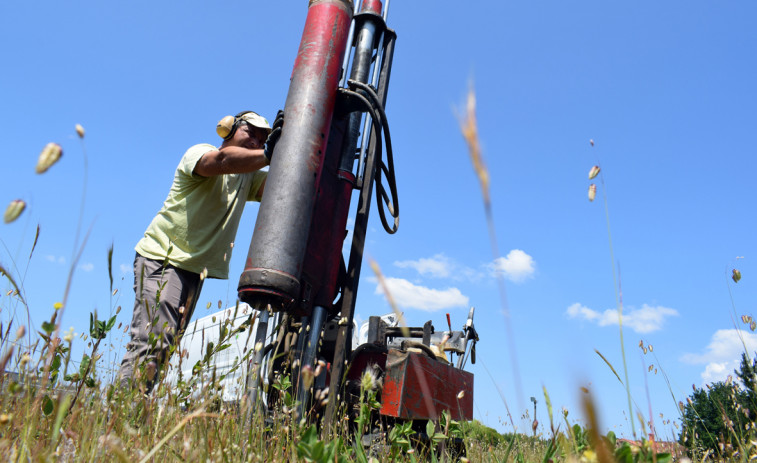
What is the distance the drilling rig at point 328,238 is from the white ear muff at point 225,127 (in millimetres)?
684

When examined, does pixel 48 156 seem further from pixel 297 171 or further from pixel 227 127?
pixel 227 127

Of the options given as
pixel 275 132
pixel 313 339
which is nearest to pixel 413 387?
pixel 313 339

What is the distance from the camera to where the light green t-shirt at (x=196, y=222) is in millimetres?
3232

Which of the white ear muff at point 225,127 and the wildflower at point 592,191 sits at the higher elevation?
the white ear muff at point 225,127

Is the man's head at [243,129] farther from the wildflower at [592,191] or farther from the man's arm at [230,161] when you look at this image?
the wildflower at [592,191]

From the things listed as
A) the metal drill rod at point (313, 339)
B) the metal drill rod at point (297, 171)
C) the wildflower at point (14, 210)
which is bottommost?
the wildflower at point (14, 210)

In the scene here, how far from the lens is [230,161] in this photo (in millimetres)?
3035

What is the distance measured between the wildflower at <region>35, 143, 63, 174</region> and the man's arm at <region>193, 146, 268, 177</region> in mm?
2201

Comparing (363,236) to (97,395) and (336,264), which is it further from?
(97,395)

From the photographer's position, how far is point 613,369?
102 centimetres

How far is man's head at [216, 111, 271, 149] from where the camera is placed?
3.32 metres

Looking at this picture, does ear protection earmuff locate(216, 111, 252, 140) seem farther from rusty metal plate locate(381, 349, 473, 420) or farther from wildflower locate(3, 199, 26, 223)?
wildflower locate(3, 199, 26, 223)

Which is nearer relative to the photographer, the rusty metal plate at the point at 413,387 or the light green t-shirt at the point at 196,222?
the rusty metal plate at the point at 413,387

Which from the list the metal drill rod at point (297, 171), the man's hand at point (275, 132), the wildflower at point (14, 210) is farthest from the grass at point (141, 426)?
the man's hand at point (275, 132)
